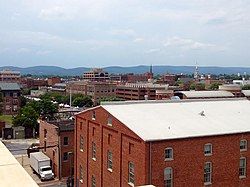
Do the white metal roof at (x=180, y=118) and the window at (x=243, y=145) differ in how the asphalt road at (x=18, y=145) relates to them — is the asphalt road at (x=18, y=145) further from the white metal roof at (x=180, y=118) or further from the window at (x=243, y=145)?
the window at (x=243, y=145)

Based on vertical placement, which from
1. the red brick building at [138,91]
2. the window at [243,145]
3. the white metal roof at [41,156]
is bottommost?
the white metal roof at [41,156]

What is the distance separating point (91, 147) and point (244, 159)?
16.3 m

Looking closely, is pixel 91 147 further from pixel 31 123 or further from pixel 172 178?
pixel 31 123

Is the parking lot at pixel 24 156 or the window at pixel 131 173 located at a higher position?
the window at pixel 131 173

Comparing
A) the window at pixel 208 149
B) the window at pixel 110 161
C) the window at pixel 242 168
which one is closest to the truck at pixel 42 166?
the window at pixel 110 161

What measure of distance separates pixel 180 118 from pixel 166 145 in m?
5.90

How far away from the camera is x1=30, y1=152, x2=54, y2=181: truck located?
49222mm

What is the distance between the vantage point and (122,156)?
34.0 meters

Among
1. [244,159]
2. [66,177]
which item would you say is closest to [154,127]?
[244,159]

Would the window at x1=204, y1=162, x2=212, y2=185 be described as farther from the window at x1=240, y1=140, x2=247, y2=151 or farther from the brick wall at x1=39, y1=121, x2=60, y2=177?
the brick wall at x1=39, y1=121, x2=60, y2=177

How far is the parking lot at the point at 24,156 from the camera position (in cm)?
4804

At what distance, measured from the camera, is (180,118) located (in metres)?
36.1

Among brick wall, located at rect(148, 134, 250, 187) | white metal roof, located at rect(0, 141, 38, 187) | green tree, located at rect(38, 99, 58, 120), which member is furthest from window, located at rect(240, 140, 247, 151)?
green tree, located at rect(38, 99, 58, 120)

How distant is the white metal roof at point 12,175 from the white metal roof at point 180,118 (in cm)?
2103
